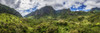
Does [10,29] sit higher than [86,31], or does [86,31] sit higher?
[10,29]

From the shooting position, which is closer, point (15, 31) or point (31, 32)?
point (15, 31)

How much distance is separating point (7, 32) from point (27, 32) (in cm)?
1609

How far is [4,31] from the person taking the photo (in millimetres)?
68375

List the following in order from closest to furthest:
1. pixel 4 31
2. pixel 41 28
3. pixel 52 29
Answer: pixel 4 31
pixel 52 29
pixel 41 28

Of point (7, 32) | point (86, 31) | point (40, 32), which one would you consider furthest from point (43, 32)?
point (86, 31)

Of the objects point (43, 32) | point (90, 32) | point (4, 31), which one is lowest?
point (90, 32)

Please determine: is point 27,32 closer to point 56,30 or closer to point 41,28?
point 41,28

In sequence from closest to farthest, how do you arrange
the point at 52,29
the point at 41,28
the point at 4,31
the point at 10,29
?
the point at 4,31
the point at 10,29
the point at 52,29
the point at 41,28

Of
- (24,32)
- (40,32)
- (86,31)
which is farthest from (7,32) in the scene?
(86,31)

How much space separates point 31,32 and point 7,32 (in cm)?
1902

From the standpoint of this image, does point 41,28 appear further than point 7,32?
Yes

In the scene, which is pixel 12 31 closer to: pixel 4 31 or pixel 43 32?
pixel 4 31

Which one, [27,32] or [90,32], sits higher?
[27,32]

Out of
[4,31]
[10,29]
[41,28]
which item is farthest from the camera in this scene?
[41,28]
